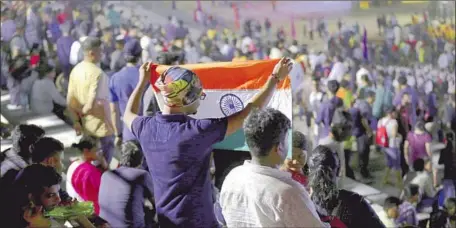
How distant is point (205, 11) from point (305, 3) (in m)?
2.88

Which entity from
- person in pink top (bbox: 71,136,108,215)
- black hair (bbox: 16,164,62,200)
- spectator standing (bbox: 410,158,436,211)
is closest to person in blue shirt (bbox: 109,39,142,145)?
person in pink top (bbox: 71,136,108,215)

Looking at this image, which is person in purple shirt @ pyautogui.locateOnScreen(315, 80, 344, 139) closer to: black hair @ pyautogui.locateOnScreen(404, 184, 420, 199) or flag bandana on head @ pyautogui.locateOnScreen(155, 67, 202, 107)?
black hair @ pyautogui.locateOnScreen(404, 184, 420, 199)

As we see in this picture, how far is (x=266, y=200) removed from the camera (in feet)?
9.59

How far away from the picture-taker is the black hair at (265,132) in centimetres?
→ 302

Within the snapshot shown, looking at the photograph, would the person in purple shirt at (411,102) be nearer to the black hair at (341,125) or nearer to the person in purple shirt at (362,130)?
the person in purple shirt at (362,130)

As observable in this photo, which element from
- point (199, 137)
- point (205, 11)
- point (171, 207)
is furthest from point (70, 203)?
point (205, 11)

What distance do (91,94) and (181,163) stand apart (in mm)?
3066

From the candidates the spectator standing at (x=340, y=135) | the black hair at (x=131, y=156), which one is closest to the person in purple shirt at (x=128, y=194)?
the black hair at (x=131, y=156)

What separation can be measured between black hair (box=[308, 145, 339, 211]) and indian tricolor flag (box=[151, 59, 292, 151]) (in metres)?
0.83

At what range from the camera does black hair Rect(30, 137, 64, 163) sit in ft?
14.7

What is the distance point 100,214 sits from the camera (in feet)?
16.1

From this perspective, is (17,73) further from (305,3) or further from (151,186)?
(305,3)

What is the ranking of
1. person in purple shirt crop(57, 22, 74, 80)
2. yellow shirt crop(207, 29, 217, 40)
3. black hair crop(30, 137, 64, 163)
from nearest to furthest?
1. black hair crop(30, 137, 64, 163)
2. person in purple shirt crop(57, 22, 74, 80)
3. yellow shirt crop(207, 29, 217, 40)

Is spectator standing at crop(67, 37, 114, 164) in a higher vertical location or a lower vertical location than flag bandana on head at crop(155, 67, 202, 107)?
lower
